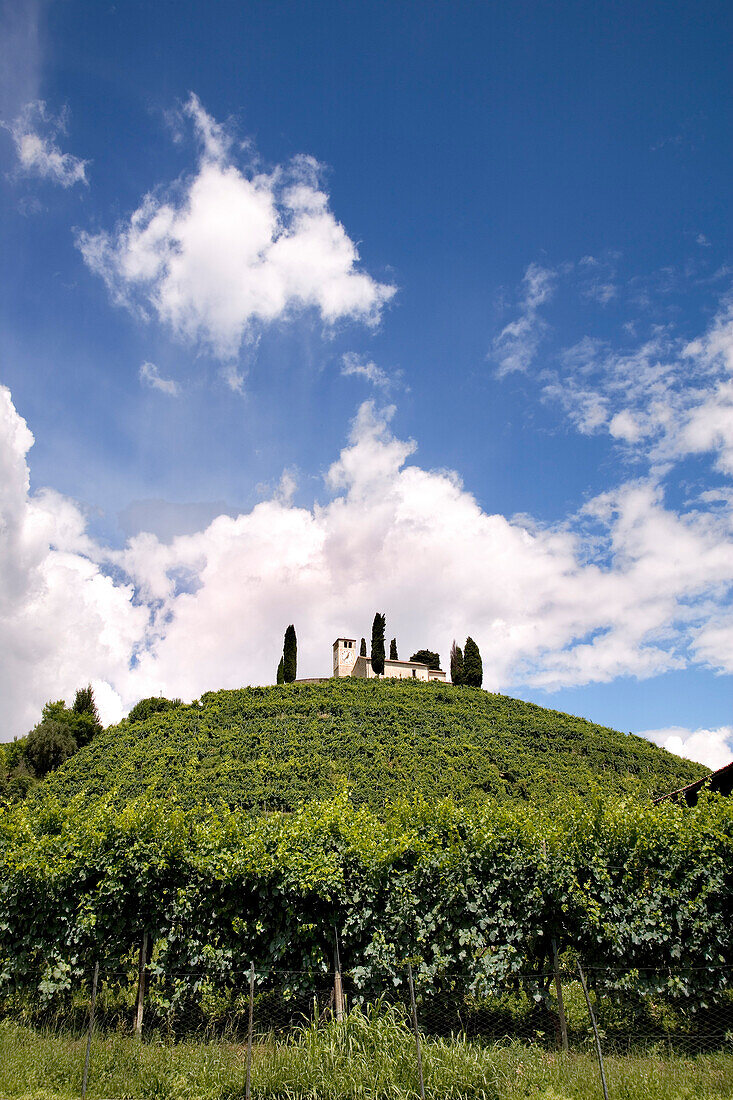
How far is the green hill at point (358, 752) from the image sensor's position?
113ft

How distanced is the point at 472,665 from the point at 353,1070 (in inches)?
2358

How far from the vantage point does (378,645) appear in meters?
69.6

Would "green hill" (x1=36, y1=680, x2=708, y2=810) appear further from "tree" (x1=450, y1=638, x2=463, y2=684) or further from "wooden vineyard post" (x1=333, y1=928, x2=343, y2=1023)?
"wooden vineyard post" (x1=333, y1=928, x2=343, y2=1023)

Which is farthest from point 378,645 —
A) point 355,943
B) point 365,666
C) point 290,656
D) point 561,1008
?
point 561,1008

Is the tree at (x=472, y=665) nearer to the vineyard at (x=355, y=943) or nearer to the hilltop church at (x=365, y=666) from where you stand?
the hilltop church at (x=365, y=666)

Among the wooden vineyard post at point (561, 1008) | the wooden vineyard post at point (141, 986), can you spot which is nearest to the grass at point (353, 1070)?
the wooden vineyard post at point (561, 1008)

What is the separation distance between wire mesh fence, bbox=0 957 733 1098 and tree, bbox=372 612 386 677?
5852cm

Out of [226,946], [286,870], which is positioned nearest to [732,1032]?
[286,870]

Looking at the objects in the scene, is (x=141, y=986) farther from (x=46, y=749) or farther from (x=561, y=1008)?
(x=46, y=749)

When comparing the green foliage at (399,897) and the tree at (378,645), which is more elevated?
the tree at (378,645)

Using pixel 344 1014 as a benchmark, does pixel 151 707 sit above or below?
above

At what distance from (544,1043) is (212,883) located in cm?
599

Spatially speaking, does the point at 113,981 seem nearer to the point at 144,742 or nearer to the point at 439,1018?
the point at 439,1018

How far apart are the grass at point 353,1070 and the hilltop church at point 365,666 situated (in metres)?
59.3
